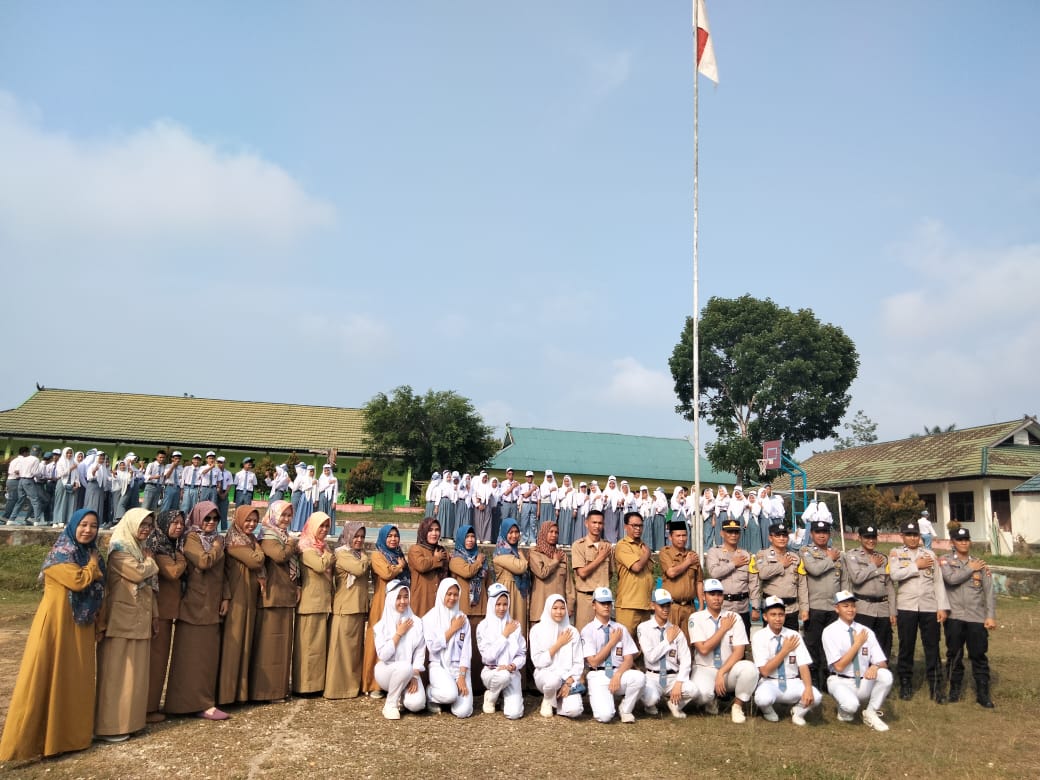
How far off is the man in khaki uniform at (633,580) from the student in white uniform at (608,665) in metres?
0.30

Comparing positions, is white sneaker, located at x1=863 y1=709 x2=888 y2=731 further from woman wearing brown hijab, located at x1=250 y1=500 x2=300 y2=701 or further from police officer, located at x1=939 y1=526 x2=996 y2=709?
woman wearing brown hijab, located at x1=250 y1=500 x2=300 y2=701

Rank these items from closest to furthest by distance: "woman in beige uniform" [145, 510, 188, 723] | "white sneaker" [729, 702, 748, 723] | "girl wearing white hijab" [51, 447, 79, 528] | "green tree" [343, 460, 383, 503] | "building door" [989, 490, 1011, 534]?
"woman in beige uniform" [145, 510, 188, 723] → "white sneaker" [729, 702, 748, 723] → "girl wearing white hijab" [51, 447, 79, 528] → "building door" [989, 490, 1011, 534] → "green tree" [343, 460, 383, 503]

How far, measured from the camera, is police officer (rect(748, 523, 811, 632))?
6.85 m

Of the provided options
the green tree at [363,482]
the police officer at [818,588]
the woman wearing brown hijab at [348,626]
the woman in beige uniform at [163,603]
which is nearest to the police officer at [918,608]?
the police officer at [818,588]

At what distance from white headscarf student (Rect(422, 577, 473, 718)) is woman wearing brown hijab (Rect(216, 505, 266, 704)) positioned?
1384mm

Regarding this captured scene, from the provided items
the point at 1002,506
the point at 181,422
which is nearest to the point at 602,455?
the point at 1002,506

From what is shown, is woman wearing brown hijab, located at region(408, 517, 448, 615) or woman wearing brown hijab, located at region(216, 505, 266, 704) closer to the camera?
woman wearing brown hijab, located at region(216, 505, 266, 704)

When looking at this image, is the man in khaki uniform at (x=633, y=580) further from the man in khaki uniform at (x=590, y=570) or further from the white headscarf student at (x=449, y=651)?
the white headscarf student at (x=449, y=651)

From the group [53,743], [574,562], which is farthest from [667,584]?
[53,743]

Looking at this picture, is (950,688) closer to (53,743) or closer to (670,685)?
(670,685)

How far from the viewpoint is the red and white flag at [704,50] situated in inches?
606

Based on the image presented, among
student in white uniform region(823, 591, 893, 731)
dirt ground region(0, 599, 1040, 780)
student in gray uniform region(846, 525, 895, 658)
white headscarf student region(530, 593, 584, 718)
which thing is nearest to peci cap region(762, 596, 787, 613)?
A: student in white uniform region(823, 591, 893, 731)

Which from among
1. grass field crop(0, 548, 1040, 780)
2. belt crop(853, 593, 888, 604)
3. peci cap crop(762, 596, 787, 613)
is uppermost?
peci cap crop(762, 596, 787, 613)

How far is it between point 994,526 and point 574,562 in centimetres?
1886
